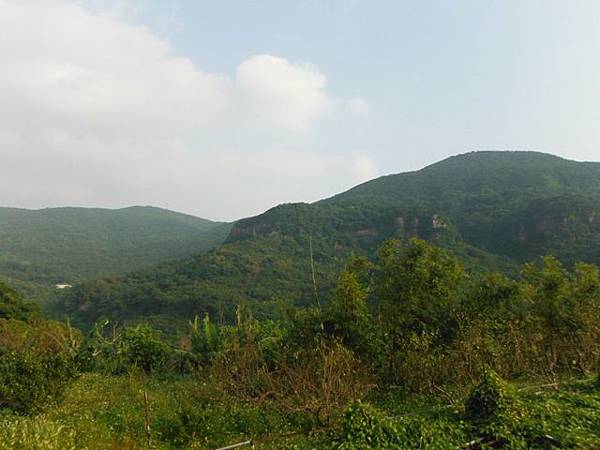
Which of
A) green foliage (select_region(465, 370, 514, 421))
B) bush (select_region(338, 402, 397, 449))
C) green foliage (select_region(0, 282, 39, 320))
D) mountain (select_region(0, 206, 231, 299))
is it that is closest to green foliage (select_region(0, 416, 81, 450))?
bush (select_region(338, 402, 397, 449))

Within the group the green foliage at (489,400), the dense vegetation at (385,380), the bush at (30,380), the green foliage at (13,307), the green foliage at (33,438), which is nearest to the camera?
the green foliage at (33,438)

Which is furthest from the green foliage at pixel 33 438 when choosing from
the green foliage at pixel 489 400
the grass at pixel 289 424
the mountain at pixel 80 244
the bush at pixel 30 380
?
the mountain at pixel 80 244

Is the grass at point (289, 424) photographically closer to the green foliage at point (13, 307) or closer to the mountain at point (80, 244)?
the green foliage at point (13, 307)

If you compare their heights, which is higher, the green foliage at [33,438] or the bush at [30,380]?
the green foliage at [33,438]

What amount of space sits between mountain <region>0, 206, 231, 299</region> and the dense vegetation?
3312 inches

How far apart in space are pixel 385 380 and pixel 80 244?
482 ft

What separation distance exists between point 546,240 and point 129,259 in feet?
354

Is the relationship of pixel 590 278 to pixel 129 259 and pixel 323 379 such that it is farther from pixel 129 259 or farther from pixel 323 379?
pixel 129 259

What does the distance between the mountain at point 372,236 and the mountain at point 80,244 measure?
95.7 ft

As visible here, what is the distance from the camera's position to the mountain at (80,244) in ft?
334

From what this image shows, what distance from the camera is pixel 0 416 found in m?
8.43

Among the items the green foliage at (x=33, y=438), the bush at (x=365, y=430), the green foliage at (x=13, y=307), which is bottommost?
the green foliage at (x=13, y=307)

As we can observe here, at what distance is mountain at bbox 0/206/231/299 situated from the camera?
102 m

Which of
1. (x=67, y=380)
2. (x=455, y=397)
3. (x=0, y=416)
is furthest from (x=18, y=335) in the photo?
(x=455, y=397)
